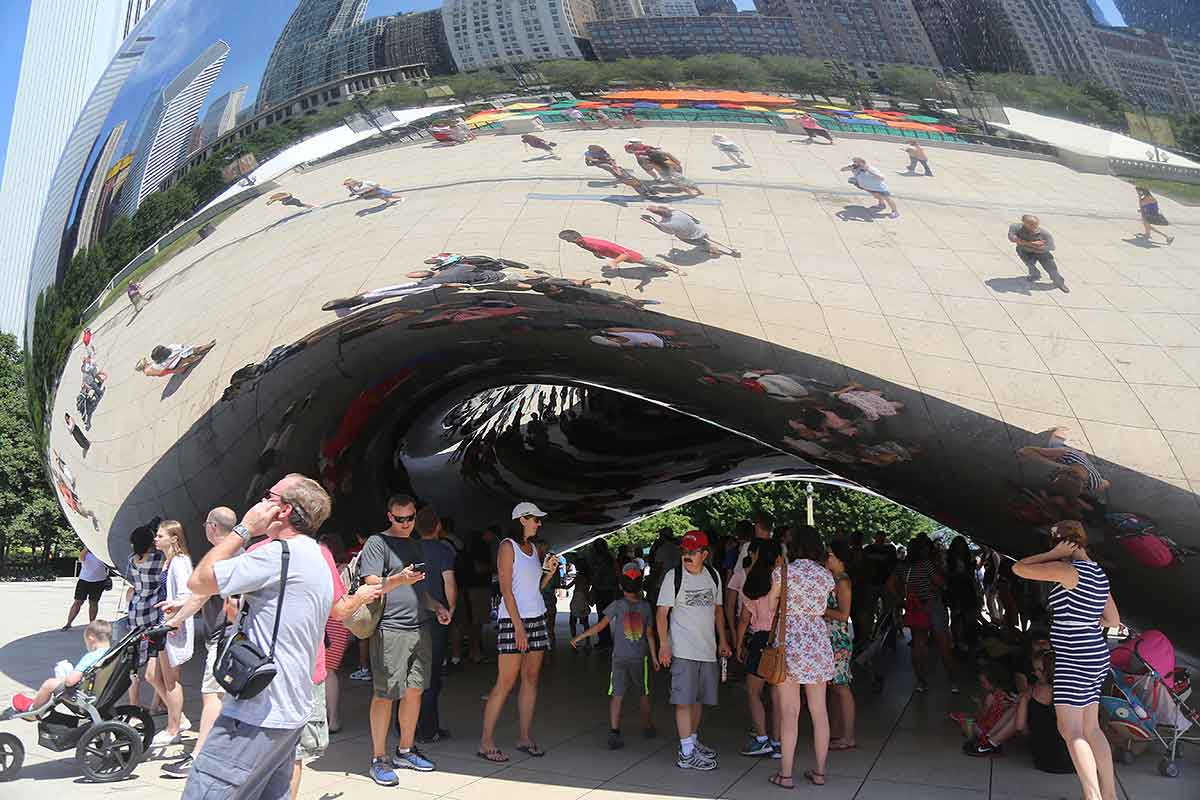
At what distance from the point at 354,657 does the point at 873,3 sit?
309 inches

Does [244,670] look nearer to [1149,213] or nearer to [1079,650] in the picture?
[1079,650]

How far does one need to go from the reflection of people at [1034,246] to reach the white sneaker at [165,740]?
18.1 ft

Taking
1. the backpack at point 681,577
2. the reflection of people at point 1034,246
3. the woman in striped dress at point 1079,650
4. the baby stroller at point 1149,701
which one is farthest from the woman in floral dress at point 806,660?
the reflection of people at point 1034,246

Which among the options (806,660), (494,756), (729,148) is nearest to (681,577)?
(806,660)

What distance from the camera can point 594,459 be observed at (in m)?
11.7

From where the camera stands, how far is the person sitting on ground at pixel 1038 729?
5.54m

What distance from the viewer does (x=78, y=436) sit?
261 inches

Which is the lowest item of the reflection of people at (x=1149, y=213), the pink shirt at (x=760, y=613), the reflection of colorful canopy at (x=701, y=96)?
the pink shirt at (x=760, y=613)

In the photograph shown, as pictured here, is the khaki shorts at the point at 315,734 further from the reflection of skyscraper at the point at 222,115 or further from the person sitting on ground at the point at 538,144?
the reflection of skyscraper at the point at 222,115

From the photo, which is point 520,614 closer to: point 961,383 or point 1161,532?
point 961,383

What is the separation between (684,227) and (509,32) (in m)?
1.35

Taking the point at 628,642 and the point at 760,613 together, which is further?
the point at 628,642

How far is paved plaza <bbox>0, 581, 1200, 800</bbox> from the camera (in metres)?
5.19

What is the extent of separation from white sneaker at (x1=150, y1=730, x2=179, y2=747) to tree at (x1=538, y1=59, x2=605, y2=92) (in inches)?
177
